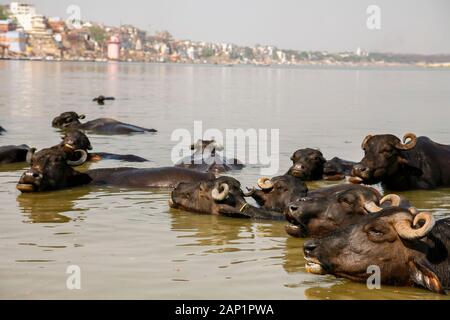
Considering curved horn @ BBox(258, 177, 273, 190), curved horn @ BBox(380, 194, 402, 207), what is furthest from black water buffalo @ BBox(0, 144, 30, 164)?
curved horn @ BBox(380, 194, 402, 207)

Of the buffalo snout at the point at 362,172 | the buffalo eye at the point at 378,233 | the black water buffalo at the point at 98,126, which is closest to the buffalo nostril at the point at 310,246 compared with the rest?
the buffalo eye at the point at 378,233

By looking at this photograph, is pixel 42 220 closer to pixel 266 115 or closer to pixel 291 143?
pixel 291 143

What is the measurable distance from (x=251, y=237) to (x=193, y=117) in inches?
915

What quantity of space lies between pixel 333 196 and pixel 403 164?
4.99 m

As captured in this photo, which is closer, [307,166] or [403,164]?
[403,164]

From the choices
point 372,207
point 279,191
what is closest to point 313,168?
point 279,191

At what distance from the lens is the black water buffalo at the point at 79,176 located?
517 inches

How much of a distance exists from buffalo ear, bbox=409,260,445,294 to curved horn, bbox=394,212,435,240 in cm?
31

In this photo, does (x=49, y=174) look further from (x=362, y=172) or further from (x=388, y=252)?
(x=388, y=252)

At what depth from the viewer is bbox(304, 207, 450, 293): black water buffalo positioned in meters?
7.20

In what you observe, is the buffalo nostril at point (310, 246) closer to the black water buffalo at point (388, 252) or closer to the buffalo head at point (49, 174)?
the black water buffalo at point (388, 252)

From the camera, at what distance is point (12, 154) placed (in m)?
16.6
